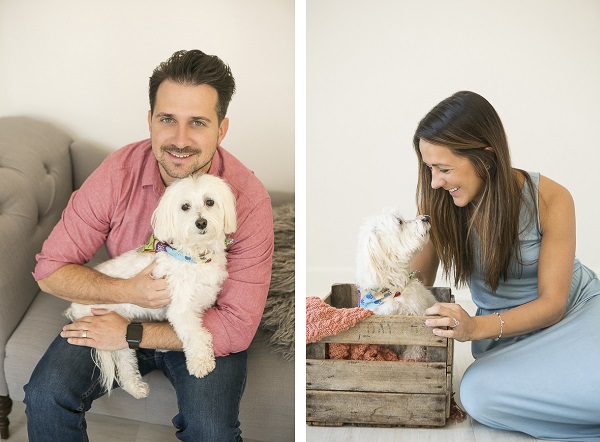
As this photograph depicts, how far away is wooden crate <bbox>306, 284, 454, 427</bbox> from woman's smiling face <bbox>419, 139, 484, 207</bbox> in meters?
0.34

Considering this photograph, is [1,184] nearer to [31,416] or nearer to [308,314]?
[31,416]

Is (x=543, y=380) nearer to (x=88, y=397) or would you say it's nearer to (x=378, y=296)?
(x=378, y=296)

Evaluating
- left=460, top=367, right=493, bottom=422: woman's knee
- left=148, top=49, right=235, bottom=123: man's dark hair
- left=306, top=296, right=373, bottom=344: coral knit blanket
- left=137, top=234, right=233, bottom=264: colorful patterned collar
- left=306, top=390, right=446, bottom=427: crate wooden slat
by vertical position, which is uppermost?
left=148, top=49, right=235, bottom=123: man's dark hair

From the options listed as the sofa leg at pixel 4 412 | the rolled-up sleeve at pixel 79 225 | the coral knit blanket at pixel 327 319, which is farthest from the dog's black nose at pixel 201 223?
the sofa leg at pixel 4 412

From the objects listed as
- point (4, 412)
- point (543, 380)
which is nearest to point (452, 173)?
point (543, 380)

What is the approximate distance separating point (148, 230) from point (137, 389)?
15.8 inches

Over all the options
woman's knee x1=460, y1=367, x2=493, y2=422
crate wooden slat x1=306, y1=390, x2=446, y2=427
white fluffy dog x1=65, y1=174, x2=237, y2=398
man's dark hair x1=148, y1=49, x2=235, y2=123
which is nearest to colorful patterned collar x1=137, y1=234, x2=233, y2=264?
white fluffy dog x1=65, y1=174, x2=237, y2=398

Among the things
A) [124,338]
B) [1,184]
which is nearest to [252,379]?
[124,338]

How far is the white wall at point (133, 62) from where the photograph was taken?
230 cm

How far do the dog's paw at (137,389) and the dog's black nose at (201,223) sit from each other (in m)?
0.48

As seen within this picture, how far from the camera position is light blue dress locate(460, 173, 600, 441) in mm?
1704

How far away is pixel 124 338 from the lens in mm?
1684

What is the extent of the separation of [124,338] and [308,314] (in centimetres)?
47

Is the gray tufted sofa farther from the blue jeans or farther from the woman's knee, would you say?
the woman's knee
